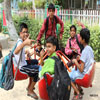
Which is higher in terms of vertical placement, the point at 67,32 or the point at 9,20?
the point at 9,20

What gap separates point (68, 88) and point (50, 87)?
0.86ft

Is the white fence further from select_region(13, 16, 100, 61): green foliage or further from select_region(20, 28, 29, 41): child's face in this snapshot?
select_region(20, 28, 29, 41): child's face

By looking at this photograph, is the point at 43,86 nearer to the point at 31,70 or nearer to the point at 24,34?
the point at 31,70

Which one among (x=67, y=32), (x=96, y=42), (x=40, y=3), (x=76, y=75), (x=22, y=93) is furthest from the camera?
(x=40, y=3)

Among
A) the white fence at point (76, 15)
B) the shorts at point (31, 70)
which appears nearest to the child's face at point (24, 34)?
the shorts at point (31, 70)

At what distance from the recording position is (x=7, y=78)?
9.60 ft

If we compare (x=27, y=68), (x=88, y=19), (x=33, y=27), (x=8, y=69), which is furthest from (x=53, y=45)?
(x=33, y=27)

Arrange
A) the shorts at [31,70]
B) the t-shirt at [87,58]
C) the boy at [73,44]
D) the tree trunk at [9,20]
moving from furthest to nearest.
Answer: the tree trunk at [9,20] → the boy at [73,44] → the shorts at [31,70] → the t-shirt at [87,58]

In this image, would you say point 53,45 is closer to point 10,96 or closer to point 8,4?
point 10,96

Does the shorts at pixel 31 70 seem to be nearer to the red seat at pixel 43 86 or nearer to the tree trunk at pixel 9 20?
the red seat at pixel 43 86

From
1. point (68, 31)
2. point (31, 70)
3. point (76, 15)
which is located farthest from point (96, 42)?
point (31, 70)

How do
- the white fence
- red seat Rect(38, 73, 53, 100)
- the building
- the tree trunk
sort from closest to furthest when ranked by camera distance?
red seat Rect(38, 73, 53, 100) < the white fence < the tree trunk < the building

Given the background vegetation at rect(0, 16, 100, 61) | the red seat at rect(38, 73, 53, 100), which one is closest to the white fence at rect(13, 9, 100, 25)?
the background vegetation at rect(0, 16, 100, 61)

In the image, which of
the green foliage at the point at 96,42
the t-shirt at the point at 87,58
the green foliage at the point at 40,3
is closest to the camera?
the t-shirt at the point at 87,58
